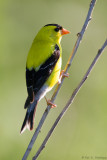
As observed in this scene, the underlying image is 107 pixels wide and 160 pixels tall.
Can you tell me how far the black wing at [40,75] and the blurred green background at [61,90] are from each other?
1.44 m

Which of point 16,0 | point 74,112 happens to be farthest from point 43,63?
point 16,0

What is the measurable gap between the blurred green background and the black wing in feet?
4.74

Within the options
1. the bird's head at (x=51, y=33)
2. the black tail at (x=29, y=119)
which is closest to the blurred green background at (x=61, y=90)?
the bird's head at (x=51, y=33)

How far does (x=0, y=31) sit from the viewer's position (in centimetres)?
656

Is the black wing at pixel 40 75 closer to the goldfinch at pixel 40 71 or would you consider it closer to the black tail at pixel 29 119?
the goldfinch at pixel 40 71

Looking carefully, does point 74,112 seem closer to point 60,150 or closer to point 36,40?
point 60,150

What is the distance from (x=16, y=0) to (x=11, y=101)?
6.67 feet

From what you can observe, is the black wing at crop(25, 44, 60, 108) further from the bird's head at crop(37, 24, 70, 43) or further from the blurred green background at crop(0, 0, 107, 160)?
the blurred green background at crop(0, 0, 107, 160)

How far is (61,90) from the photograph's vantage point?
20.0 feet

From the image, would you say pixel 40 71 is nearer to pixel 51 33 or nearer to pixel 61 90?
pixel 51 33

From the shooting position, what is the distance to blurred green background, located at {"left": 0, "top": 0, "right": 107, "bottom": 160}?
18.6 ft

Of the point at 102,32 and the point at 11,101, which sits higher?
the point at 102,32

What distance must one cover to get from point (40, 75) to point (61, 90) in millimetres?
1678

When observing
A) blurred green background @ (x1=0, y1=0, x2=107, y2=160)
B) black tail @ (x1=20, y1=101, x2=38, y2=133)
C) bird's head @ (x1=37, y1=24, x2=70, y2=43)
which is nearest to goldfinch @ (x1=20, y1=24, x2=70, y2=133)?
black tail @ (x1=20, y1=101, x2=38, y2=133)
